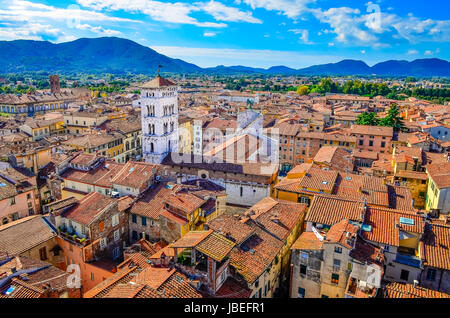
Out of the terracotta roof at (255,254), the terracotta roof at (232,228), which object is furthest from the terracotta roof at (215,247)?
the terracotta roof at (232,228)

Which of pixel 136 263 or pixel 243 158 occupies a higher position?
pixel 243 158

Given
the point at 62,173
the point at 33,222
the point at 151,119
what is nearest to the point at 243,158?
the point at 151,119

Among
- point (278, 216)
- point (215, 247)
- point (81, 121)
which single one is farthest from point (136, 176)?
point (81, 121)

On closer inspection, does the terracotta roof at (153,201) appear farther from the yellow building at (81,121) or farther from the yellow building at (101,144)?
the yellow building at (81,121)
